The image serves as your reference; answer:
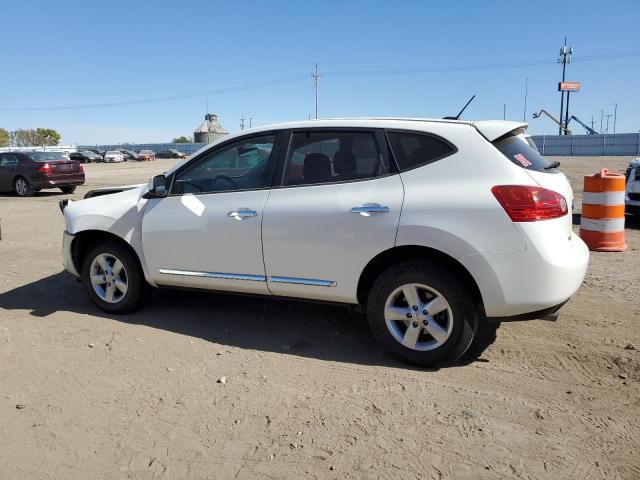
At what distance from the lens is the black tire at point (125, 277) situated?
4.88 meters

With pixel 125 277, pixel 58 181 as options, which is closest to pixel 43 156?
pixel 58 181

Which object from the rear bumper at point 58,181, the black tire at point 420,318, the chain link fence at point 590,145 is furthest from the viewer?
the chain link fence at point 590,145

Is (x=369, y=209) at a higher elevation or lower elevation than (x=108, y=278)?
higher

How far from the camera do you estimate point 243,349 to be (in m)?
4.21

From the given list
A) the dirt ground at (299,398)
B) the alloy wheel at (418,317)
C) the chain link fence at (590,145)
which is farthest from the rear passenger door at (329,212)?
the chain link fence at (590,145)

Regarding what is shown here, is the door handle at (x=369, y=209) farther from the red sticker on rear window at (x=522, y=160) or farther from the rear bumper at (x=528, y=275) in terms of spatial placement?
the red sticker on rear window at (x=522, y=160)

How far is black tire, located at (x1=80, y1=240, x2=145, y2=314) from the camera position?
488 cm

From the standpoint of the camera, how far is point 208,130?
10388cm

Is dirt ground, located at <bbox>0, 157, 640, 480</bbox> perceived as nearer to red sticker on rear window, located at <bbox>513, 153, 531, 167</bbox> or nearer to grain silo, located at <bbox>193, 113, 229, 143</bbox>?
red sticker on rear window, located at <bbox>513, 153, 531, 167</bbox>

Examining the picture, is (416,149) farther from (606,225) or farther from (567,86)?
(567,86)

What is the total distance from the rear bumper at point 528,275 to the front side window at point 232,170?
5.92 feet

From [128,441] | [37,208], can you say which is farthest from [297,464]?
[37,208]

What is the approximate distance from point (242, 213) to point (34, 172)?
50.5 feet

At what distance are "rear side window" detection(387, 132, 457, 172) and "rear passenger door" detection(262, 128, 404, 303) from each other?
82mm
